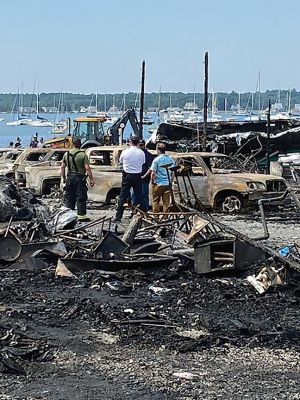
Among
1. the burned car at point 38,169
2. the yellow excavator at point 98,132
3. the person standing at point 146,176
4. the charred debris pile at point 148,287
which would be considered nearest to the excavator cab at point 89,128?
the yellow excavator at point 98,132

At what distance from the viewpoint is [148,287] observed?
10.1 m

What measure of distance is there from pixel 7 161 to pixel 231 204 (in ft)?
43.0

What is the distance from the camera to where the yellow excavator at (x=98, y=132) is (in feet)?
114

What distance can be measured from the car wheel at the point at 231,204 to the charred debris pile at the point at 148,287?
5.46m

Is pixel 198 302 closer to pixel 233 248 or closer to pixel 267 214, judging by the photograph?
pixel 233 248

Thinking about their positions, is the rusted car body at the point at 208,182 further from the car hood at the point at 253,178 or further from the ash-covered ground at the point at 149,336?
the ash-covered ground at the point at 149,336

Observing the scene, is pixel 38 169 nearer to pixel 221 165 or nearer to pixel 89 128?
pixel 221 165

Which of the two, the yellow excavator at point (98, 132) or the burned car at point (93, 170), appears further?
the yellow excavator at point (98, 132)

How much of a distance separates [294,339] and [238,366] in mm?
1064

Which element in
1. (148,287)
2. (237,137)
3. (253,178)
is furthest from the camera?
(237,137)

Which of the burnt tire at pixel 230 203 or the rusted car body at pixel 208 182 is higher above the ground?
the rusted car body at pixel 208 182

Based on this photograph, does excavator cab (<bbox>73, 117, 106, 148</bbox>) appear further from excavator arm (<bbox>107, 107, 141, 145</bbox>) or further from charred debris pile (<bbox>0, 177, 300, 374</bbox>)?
charred debris pile (<bbox>0, 177, 300, 374</bbox>)

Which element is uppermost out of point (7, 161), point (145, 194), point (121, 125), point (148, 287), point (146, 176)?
point (121, 125)

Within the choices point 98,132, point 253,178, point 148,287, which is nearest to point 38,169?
point 253,178
